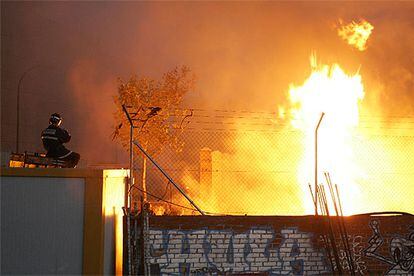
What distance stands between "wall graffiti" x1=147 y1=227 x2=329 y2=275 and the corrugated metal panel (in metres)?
1.22

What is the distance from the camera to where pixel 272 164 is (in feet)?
65.6

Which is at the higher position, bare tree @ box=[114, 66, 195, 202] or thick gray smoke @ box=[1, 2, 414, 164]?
thick gray smoke @ box=[1, 2, 414, 164]

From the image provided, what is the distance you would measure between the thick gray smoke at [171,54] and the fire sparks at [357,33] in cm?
30

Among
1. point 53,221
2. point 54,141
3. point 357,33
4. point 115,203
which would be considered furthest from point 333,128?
point 53,221

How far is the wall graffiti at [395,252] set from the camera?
27.8ft

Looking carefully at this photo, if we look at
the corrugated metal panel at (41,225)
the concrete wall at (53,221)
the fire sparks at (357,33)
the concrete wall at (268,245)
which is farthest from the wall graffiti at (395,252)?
the fire sparks at (357,33)

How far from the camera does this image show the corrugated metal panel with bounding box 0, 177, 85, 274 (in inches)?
287

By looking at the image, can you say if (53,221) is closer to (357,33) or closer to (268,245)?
(268,245)

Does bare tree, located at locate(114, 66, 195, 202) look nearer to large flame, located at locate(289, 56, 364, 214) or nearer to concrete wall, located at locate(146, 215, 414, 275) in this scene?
large flame, located at locate(289, 56, 364, 214)

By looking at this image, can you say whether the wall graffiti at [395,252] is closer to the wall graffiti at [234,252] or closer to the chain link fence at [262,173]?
the wall graffiti at [234,252]

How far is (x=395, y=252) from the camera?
8.54 metres

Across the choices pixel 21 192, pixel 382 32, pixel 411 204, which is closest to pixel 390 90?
pixel 382 32

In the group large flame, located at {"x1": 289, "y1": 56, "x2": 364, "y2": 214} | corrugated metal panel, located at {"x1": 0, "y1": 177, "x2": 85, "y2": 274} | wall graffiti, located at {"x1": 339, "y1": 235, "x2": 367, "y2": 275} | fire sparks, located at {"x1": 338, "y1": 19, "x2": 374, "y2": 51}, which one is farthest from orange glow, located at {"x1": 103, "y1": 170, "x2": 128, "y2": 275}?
fire sparks, located at {"x1": 338, "y1": 19, "x2": 374, "y2": 51}

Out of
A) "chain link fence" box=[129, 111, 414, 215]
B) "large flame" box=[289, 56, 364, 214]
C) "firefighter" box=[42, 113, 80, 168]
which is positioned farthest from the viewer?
"chain link fence" box=[129, 111, 414, 215]
